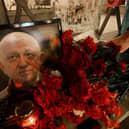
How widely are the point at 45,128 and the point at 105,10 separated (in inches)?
40.1

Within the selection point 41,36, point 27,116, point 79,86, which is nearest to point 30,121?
point 27,116

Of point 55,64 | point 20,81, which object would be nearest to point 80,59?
point 55,64

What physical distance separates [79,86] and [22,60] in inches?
12.5

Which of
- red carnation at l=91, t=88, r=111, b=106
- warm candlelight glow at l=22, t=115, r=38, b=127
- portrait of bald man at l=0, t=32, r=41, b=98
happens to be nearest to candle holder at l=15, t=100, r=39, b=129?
warm candlelight glow at l=22, t=115, r=38, b=127

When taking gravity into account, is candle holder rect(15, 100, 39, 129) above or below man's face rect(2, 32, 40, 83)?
below

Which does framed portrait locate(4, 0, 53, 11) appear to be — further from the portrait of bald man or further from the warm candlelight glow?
the warm candlelight glow

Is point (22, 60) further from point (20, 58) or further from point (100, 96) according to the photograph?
point (100, 96)

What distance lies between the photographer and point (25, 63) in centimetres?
56

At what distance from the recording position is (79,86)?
1.37 ft

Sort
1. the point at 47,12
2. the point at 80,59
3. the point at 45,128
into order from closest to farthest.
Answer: the point at 80,59, the point at 45,128, the point at 47,12

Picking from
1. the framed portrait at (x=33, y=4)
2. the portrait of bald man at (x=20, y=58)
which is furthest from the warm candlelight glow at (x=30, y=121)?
the framed portrait at (x=33, y=4)

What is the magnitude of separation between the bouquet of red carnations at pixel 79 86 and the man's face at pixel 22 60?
0.12m

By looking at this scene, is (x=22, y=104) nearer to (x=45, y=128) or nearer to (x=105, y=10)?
(x=45, y=128)

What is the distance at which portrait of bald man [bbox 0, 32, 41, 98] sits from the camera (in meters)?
0.50
